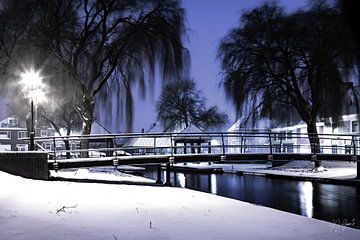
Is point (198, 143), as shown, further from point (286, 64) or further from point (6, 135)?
point (6, 135)

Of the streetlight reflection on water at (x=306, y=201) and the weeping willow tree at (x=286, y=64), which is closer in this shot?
the streetlight reflection on water at (x=306, y=201)

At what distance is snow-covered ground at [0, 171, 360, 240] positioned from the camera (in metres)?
6.62

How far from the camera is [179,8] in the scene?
71.7 feet

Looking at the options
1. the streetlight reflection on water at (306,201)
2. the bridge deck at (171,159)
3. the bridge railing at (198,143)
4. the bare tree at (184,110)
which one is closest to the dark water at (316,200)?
the streetlight reflection on water at (306,201)

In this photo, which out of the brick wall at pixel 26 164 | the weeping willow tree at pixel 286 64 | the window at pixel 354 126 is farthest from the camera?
the window at pixel 354 126

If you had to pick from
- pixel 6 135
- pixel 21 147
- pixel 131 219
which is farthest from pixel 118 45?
pixel 6 135

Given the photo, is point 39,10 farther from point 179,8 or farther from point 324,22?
point 324,22

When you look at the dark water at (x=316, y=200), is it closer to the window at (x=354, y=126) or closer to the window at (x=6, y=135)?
the window at (x=354, y=126)

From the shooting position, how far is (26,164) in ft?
44.9

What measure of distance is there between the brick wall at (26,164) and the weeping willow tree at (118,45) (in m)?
6.77

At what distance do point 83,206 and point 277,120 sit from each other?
21393 millimetres

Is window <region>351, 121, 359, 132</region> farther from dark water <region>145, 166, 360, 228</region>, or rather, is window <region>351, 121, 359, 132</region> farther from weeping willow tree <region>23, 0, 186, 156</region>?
weeping willow tree <region>23, 0, 186, 156</region>

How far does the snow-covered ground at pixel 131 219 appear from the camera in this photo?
6617 mm

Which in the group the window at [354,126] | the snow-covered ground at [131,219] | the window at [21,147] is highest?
the window at [354,126]
